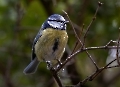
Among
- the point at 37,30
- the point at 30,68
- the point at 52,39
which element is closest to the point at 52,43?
the point at 52,39

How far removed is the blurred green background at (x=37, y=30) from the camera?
3.85m

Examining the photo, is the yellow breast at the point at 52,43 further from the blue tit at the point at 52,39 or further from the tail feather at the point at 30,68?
the tail feather at the point at 30,68

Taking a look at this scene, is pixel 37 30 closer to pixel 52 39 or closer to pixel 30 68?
pixel 30 68

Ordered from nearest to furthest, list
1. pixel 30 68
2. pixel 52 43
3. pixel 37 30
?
pixel 52 43 < pixel 30 68 < pixel 37 30

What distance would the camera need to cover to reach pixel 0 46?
157 inches

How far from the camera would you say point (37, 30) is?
392 centimetres

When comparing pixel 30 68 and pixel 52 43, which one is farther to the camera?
pixel 30 68

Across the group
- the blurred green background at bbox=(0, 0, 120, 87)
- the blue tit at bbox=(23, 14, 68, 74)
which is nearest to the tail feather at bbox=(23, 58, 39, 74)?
the blue tit at bbox=(23, 14, 68, 74)

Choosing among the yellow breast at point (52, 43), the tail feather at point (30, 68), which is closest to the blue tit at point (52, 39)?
the yellow breast at point (52, 43)

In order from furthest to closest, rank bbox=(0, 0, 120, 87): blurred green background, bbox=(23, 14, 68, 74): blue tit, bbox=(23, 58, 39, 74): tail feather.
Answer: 1. bbox=(0, 0, 120, 87): blurred green background
2. bbox=(23, 58, 39, 74): tail feather
3. bbox=(23, 14, 68, 74): blue tit

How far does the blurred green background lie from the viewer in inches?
151

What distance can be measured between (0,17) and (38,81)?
34.2 inches

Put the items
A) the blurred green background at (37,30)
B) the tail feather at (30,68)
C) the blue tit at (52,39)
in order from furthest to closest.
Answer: the blurred green background at (37,30)
the tail feather at (30,68)
the blue tit at (52,39)

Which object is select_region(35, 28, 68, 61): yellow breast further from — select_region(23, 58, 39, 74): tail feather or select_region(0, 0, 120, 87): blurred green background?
select_region(0, 0, 120, 87): blurred green background
